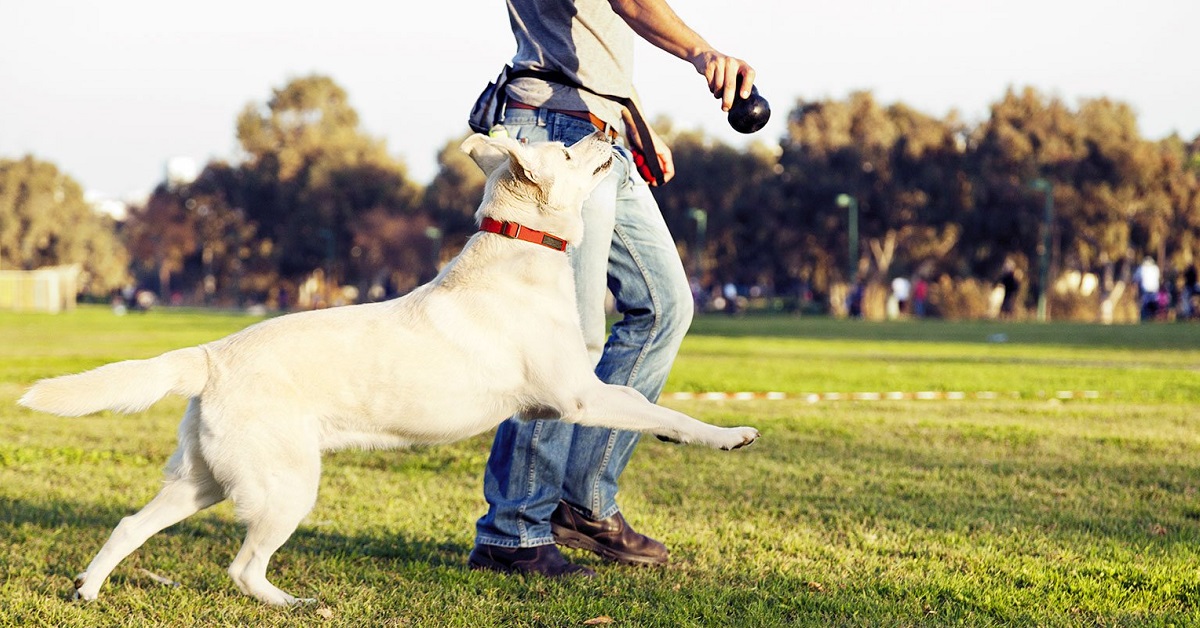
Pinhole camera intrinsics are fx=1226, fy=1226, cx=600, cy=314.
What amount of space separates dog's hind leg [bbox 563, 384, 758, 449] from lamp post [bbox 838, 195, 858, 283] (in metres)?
54.4

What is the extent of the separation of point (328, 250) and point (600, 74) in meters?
77.6

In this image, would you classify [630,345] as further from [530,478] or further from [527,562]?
[527,562]

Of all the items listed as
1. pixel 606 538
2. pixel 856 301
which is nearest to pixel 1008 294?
pixel 856 301

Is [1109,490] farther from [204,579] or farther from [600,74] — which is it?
[204,579]

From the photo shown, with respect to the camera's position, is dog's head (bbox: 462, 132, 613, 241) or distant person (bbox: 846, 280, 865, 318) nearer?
dog's head (bbox: 462, 132, 613, 241)

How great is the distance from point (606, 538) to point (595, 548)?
94 mm

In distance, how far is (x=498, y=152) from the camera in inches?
166

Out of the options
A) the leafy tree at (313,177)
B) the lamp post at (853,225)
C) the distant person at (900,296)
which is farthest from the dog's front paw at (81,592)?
the leafy tree at (313,177)

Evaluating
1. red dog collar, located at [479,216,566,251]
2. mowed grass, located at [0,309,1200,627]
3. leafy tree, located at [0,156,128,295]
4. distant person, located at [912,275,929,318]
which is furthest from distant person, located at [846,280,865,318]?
red dog collar, located at [479,216,566,251]

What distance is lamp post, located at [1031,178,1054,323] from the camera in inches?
2023

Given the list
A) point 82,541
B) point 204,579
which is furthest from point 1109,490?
point 82,541

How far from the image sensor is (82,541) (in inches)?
195

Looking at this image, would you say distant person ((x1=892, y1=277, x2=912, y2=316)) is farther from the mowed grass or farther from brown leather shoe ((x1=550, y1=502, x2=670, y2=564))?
brown leather shoe ((x1=550, y1=502, x2=670, y2=564))

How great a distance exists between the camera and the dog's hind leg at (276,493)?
3.74 m
